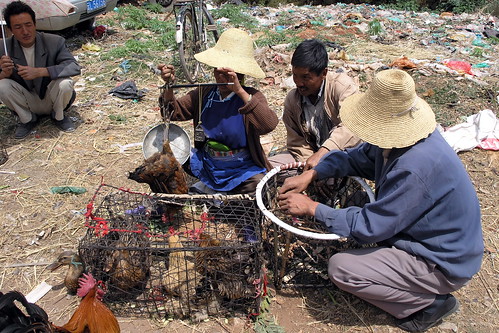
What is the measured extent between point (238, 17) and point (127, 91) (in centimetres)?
502

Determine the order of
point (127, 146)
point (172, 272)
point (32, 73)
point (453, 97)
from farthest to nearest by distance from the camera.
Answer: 1. point (453, 97)
2. point (127, 146)
3. point (32, 73)
4. point (172, 272)

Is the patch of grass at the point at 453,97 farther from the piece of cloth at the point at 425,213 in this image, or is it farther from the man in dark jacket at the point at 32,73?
the man in dark jacket at the point at 32,73

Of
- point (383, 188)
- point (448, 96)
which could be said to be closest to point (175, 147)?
point (383, 188)

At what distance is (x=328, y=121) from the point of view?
10.6 ft

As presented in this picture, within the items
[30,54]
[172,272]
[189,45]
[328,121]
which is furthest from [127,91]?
[172,272]

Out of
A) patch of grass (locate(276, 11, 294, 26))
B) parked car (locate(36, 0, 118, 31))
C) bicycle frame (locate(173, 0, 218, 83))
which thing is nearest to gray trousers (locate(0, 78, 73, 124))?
bicycle frame (locate(173, 0, 218, 83))

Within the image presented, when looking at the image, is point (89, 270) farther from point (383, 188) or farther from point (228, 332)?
point (383, 188)

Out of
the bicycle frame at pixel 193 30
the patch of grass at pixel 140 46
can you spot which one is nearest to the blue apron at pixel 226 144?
the bicycle frame at pixel 193 30

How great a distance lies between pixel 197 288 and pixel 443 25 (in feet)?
33.7

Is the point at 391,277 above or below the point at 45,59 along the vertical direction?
below

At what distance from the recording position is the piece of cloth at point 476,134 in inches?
173

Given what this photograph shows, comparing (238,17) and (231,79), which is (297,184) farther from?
(238,17)

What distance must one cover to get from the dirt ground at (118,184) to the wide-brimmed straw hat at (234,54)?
1.55 meters

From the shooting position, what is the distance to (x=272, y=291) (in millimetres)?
2734
